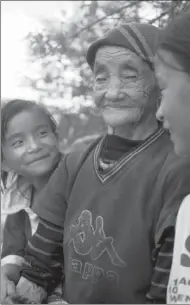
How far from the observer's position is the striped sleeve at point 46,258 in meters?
1.58

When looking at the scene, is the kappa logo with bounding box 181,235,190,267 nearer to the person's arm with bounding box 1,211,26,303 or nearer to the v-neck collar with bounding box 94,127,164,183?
the v-neck collar with bounding box 94,127,164,183

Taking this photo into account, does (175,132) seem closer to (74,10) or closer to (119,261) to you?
(119,261)

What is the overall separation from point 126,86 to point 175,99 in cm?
23

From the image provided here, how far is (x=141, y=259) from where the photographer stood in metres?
1.32

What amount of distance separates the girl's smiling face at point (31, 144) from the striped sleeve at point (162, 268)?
0.71m

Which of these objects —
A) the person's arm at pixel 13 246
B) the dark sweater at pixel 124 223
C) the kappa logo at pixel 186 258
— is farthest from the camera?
the person's arm at pixel 13 246

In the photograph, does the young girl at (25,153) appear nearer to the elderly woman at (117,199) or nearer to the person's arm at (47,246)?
the person's arm at (47,246)

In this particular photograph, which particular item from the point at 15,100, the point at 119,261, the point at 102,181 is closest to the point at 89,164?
the point at 102,181

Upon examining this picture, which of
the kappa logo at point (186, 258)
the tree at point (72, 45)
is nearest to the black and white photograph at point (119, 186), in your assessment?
the kappa logo at point (186, 258)

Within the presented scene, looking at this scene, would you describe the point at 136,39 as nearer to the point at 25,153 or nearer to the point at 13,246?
the point at 25,153

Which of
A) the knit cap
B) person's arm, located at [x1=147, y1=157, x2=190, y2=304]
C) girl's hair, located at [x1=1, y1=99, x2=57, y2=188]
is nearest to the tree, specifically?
girl's hair, located at [x1=1, y1=99, x2=57, y2=188]

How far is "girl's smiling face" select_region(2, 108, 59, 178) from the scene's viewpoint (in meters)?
1.82

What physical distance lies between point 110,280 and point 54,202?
330mm

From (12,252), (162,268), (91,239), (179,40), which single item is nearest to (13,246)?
(12,252)
